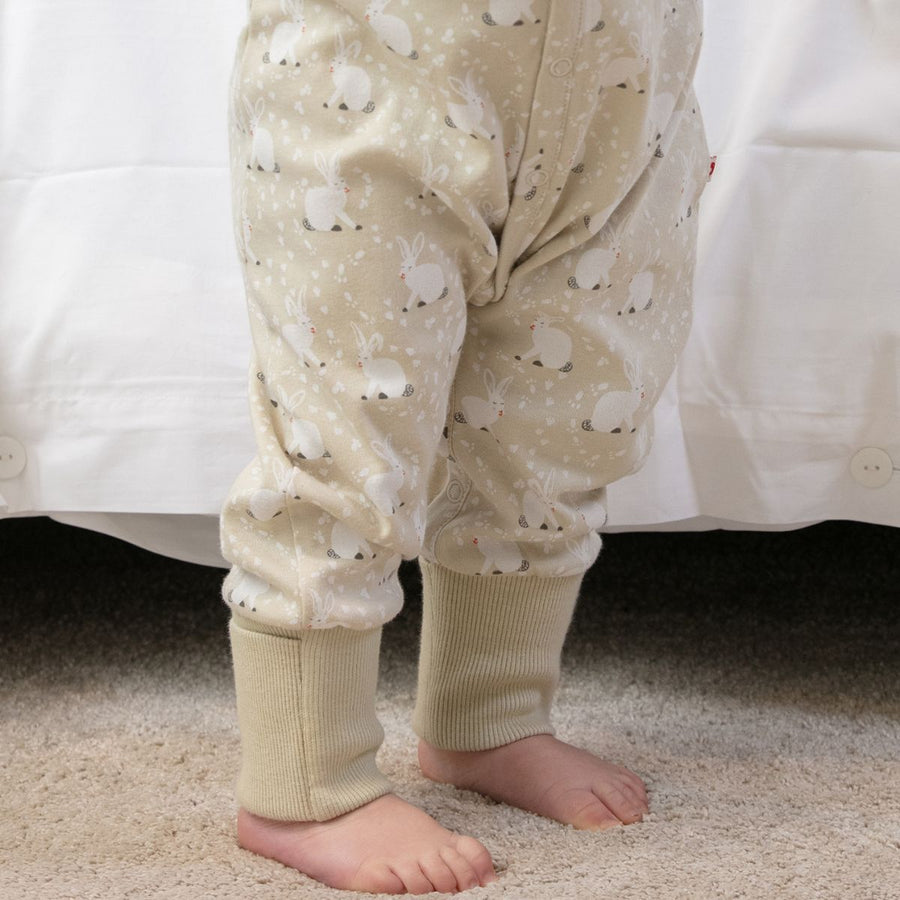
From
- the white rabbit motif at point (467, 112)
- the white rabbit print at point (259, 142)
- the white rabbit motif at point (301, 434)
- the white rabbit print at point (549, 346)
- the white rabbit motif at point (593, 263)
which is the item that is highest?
the white rabbit motif at point (467, 112)

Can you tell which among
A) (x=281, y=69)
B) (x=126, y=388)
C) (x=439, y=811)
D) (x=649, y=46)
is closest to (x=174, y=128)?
(x=126, y=388)

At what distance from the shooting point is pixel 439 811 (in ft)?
2.48

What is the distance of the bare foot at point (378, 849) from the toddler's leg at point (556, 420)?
10 cm

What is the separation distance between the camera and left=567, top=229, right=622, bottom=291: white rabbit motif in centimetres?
70

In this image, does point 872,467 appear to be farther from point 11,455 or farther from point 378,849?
point 11,455

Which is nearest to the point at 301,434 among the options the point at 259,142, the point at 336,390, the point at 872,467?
the point at 336,390

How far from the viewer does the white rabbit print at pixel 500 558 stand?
30.6 inches

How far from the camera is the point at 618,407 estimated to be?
73cm

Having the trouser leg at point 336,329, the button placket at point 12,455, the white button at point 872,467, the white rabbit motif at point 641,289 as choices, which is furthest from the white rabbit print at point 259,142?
the white button at point 872,467

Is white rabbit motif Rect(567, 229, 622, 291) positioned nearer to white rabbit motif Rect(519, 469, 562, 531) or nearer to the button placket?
white rabbit motif Rect(519, 469, 562, 531)

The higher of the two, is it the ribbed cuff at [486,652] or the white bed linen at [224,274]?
the white bed linen at [224,274]

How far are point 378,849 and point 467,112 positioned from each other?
40 centimetres

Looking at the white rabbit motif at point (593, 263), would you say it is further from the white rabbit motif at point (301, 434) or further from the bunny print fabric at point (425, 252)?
the white rabbit motif at point (301, 434)

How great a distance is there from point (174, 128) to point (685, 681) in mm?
588
